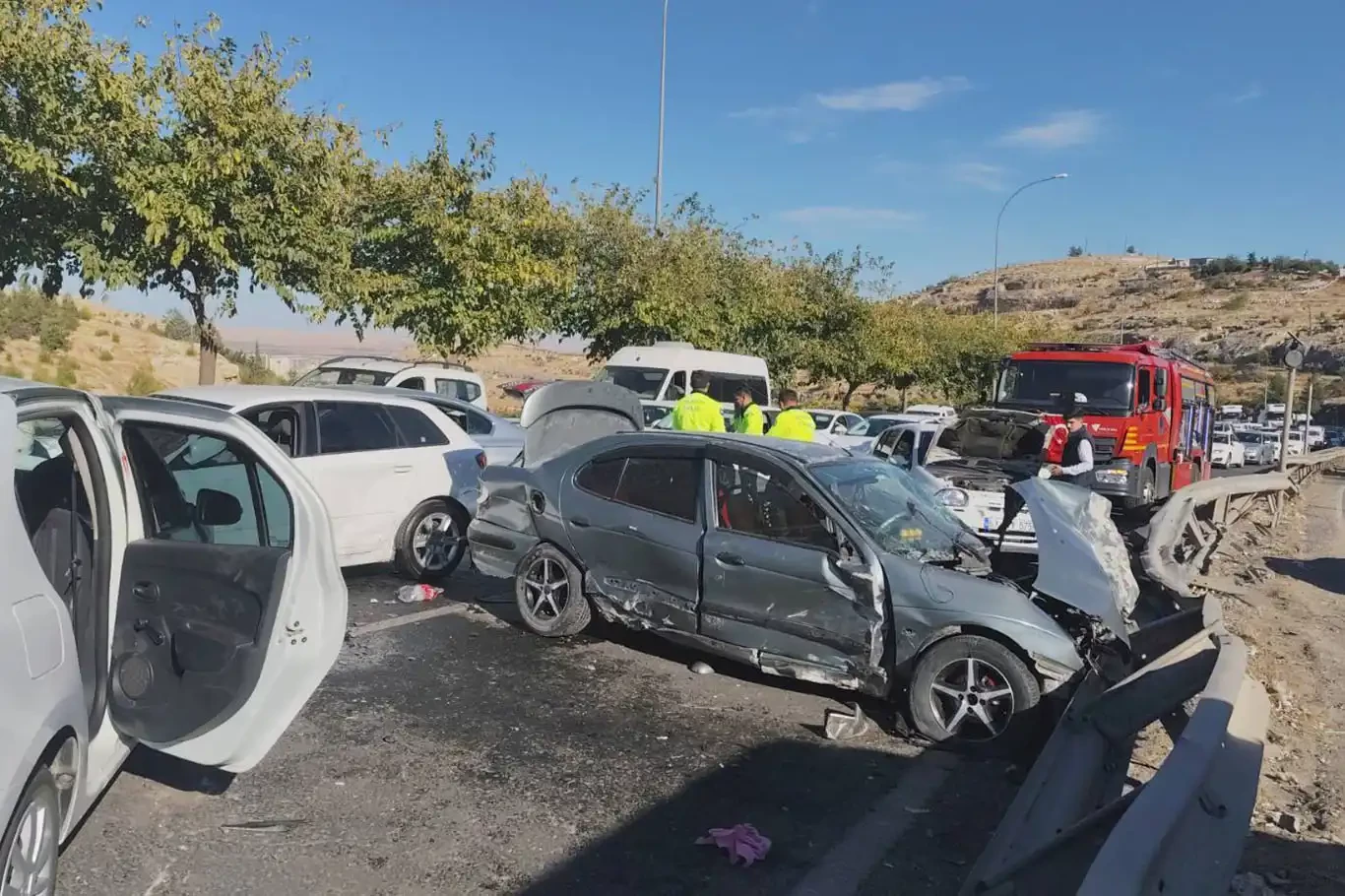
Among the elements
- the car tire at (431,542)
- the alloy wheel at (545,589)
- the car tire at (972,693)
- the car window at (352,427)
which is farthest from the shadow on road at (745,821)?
the car window at (352,427)

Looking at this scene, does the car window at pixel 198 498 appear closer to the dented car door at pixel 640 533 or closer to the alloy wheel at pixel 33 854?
the alloy wheel at pixel 33 854

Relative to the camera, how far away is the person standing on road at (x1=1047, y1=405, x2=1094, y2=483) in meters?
11.3

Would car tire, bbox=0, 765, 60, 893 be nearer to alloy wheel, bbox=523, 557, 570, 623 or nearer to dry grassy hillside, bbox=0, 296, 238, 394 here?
alloy wheel, bbox=523, 557, 570, 623

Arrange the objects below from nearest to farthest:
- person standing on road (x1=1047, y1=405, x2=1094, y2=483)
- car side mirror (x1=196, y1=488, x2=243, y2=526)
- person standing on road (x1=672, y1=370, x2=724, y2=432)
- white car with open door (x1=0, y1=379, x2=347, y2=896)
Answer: white car with open door (x1=0, y1=379, x2=347, y2=896)
car side mirror (x1=196, y1=488, x2=243, y2=526)
person standing on road (x1=672, y1=370, x2=724, y2=432)
person standing on road (x1=1047, y1=405, x2=1094, y2=483)

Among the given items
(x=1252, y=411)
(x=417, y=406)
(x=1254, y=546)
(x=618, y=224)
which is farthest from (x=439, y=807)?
(x=1252, y=411)

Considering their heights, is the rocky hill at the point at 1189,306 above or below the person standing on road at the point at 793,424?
above

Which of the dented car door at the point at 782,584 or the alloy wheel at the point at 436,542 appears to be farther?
the alloy wheel at the point at 436,542

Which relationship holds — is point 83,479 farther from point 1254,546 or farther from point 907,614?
point 1254,546

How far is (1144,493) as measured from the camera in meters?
15.1

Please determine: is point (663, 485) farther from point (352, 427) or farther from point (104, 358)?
point (104, 358)

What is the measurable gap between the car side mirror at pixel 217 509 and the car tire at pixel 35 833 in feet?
4.14

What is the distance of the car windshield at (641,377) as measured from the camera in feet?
58.8

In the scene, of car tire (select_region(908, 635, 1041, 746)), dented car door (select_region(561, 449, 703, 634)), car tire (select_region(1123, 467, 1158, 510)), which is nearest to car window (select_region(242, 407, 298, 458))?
dented car door (select_region(561, 449, 703, 634))

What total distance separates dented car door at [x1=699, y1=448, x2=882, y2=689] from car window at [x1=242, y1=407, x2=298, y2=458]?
11.9ft
